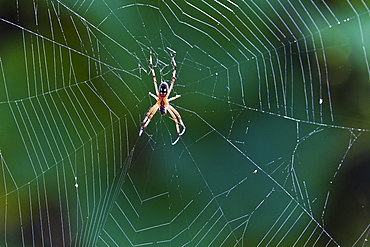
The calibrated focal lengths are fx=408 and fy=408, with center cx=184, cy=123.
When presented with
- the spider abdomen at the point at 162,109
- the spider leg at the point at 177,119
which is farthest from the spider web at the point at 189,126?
the spider abdomen at the point at 162,109

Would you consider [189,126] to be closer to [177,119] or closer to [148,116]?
[177,119]

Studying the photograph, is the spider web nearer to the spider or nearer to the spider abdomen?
the spider

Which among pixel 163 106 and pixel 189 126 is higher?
pixel 163 106

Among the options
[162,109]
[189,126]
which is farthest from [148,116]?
[189,126]

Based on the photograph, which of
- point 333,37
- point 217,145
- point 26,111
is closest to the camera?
point 333,37

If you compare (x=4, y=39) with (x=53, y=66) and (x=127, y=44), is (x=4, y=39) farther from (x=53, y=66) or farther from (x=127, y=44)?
(x=127, y=44)

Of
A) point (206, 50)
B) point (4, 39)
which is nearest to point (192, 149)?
point (206, 50)

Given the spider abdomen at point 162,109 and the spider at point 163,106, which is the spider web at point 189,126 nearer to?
the spider at point 163,106

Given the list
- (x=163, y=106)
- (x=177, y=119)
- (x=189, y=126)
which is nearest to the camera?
(x=189, y=126)
